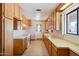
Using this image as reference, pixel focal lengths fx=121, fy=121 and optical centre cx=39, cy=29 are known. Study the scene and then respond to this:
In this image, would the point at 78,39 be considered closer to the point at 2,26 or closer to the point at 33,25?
the point at 2,26

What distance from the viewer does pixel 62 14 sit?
11.8 feet

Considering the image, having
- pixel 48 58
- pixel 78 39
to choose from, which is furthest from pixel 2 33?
pixel 78 39

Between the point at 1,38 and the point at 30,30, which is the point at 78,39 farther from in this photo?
the point at 30,30

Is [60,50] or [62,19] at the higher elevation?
[62,19]

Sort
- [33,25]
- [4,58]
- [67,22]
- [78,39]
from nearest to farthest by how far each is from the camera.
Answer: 1. [4,58]
2. [78,39]
3. [67,22]
4. [33,25]

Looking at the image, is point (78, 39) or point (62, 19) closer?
point (78, 39)

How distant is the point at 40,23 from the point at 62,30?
606cm

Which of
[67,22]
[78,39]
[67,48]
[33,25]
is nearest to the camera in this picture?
[67,48]

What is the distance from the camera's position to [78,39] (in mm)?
2408

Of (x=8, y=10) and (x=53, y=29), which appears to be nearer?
(x=8, y=10)

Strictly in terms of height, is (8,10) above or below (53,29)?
above

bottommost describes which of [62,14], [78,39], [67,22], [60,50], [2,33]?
[60,50]

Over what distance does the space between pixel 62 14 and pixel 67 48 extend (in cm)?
167

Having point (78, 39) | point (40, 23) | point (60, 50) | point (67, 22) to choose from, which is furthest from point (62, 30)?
point (40, 23)
